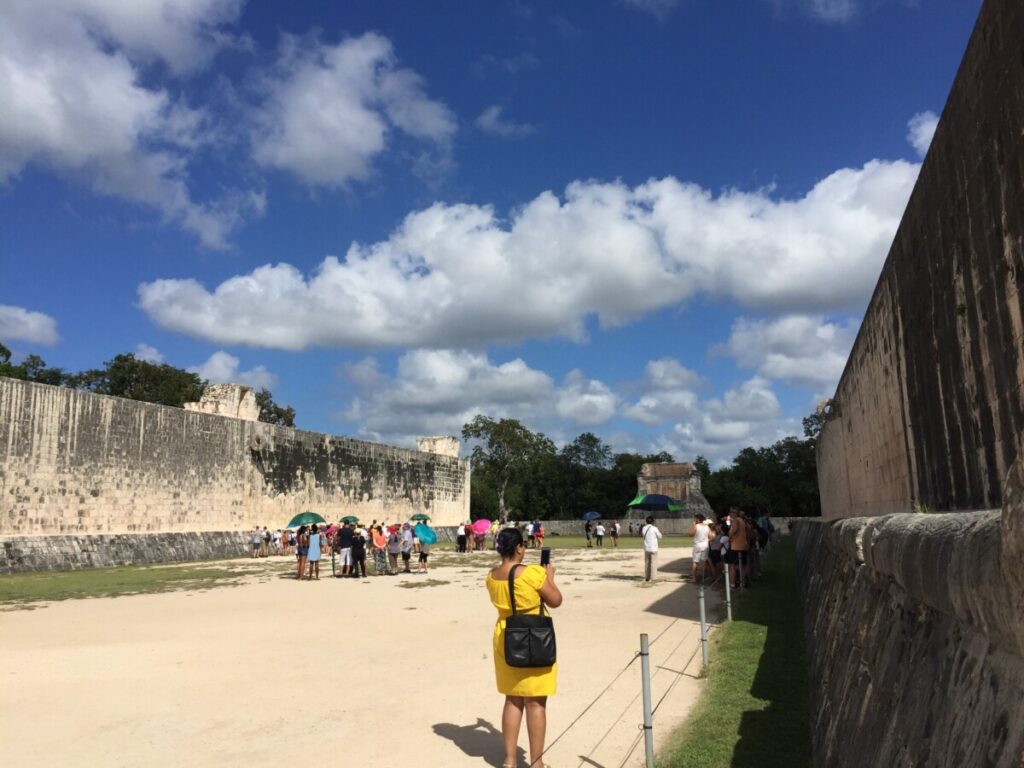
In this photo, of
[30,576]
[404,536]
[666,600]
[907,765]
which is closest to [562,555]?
[404,536]

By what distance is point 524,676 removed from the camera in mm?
3992

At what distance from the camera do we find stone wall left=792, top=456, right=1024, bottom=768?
1428 millimetres

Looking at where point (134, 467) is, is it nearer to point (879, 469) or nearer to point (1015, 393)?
point (879, 469)

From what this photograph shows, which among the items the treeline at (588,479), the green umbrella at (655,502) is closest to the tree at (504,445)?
the treeline at (588,479)

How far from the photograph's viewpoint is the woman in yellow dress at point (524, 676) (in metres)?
3.99

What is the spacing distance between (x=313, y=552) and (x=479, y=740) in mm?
12549

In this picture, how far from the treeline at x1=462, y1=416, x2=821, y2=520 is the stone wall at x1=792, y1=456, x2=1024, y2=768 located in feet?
159

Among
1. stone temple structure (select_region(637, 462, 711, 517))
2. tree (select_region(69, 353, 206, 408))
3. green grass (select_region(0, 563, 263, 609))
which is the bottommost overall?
green grass (select_region(0, 563, 263, 609))

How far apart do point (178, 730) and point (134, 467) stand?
63.9 feet

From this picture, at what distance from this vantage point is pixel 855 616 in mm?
3594

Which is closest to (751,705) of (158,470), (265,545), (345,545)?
(345,545)

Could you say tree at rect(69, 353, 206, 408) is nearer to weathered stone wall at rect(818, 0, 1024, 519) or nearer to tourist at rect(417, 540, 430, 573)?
tourist at rect(417, 540, 430, 573)

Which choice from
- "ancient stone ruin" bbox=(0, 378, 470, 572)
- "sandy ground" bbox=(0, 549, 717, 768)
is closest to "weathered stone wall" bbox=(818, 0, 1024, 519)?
"sandy ground" bbox=(0, 549, 717, 768)

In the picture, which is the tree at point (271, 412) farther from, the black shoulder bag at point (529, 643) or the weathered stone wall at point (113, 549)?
the black shoulder bag at point (529, 643)
